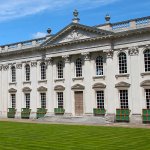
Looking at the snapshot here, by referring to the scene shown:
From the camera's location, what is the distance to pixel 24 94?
45.6 meters

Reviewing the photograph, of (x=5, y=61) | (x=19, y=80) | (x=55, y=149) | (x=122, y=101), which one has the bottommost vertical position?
(x=55, y=149)

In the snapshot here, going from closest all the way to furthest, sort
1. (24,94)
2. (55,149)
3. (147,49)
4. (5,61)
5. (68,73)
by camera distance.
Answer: (55,149) → (147,49) → (68,73) → (24,94) → (5,61)

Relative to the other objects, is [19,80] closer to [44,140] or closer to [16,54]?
[16,54]

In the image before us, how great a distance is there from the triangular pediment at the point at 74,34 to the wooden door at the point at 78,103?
21.1ft

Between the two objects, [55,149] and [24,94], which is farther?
[24,94]

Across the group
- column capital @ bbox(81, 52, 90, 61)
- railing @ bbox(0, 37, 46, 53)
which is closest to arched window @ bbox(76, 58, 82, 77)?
column capital @ bbox(81, 52, 90, 61)

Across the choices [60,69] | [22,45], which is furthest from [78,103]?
[22,45]

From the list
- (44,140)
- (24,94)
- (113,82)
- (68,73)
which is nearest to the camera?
(44,140)

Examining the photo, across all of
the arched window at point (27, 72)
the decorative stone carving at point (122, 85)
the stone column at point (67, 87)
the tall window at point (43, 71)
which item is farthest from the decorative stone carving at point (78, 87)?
the arched window at point (27, 72)

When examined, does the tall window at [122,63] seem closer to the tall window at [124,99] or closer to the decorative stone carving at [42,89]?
the tall window at [124,99]

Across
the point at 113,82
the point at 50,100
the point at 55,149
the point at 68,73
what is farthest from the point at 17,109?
the point at 55,149

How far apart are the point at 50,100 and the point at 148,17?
53.1 feet

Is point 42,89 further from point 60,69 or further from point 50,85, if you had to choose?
point 60,69

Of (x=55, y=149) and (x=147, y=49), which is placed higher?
(x=147, y=49)
